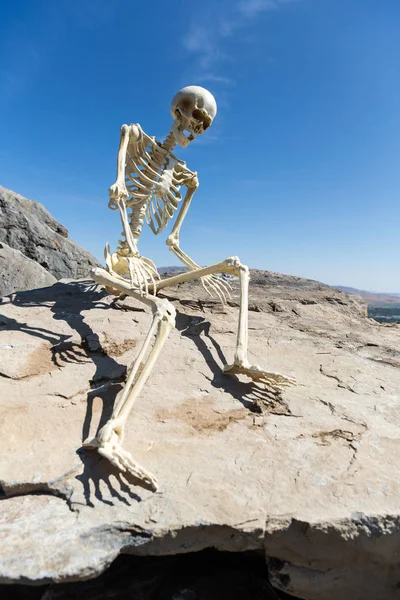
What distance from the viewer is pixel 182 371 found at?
3.43 meters

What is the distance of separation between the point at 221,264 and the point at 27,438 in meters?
2.30

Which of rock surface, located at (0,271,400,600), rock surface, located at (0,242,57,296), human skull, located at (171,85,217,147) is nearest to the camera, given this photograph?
rock surface, located at (0,271,400,600)

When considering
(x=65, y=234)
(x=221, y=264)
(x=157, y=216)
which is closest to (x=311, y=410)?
(x=221, y=264)

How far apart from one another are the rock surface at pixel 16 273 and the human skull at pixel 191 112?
3990 millimetres

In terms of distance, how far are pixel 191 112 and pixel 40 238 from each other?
522 centimetres

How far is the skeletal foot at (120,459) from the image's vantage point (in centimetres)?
213

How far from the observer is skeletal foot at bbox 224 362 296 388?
3135 mm

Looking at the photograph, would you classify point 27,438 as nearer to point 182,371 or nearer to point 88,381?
point 88,381

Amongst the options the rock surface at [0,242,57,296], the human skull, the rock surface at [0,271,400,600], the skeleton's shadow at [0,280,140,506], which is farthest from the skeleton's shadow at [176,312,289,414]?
the rock surface at [0,242,57,296]

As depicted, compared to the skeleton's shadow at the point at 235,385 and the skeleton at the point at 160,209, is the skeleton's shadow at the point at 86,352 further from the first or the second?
the skeleton's shadow at the point at 235,385

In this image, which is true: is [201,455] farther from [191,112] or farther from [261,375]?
[191,112]

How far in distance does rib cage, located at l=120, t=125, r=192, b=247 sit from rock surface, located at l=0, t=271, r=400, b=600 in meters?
1.23

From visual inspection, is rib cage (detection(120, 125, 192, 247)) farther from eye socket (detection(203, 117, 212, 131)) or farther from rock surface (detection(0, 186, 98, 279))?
rock surface (detection(0, 186, 98, 279))

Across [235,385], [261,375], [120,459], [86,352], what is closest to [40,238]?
[86,352]
